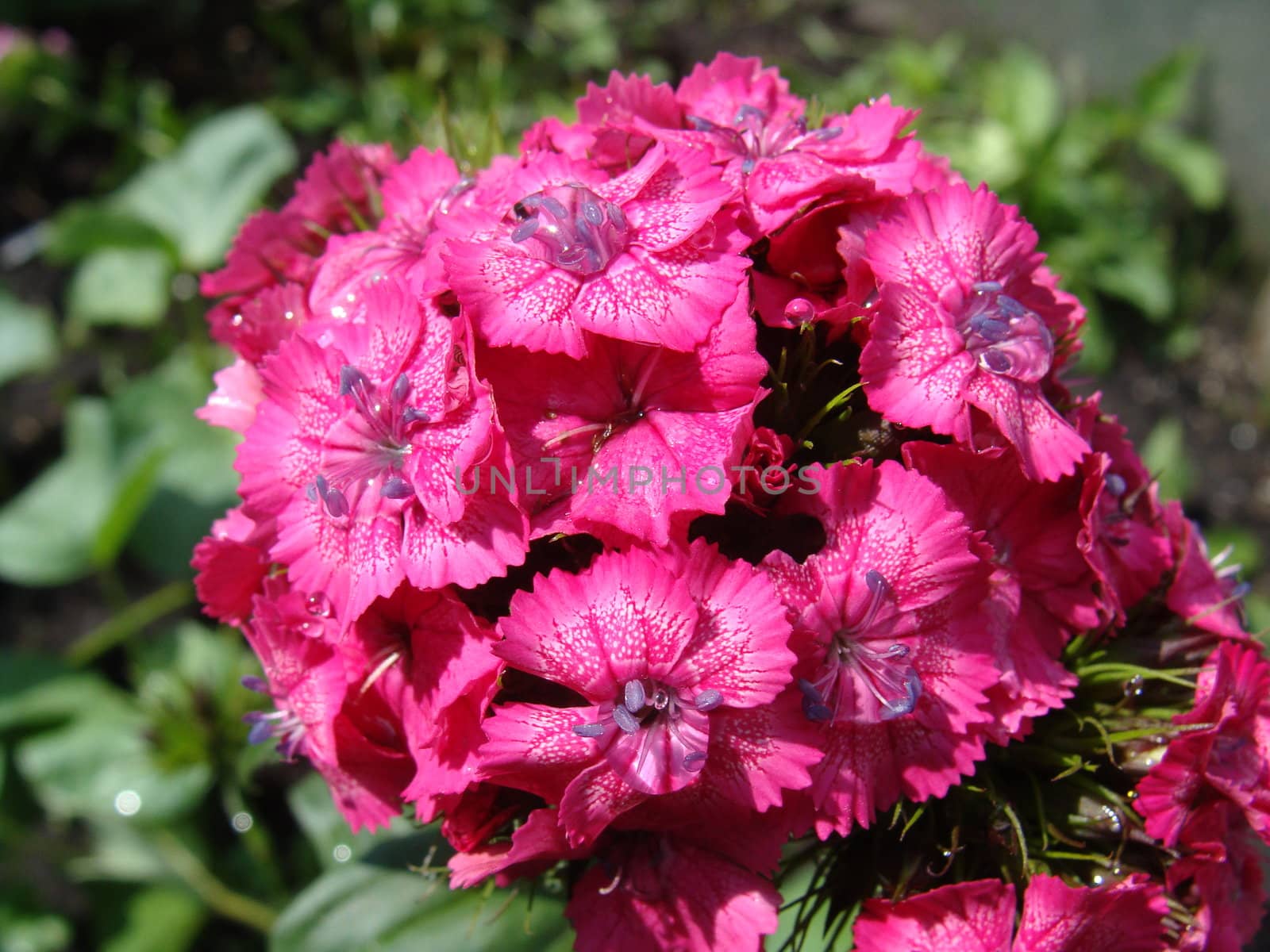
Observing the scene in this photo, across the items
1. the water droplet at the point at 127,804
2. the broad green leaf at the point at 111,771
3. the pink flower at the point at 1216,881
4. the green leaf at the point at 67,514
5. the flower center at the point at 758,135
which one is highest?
the flower center at the point at 758,135

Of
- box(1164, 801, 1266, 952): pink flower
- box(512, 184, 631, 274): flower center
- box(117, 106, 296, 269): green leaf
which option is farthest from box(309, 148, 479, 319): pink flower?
box(117, 106, 296, 269): green leaf

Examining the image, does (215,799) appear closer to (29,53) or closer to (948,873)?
(948,873)

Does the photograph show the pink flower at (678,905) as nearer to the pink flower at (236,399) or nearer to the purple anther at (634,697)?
the purple anther at (634,697)

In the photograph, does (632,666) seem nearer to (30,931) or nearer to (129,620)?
(129,620)

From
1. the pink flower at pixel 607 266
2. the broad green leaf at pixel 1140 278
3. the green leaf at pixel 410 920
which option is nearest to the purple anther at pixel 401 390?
Answer: the pink flower at pixel 607 266

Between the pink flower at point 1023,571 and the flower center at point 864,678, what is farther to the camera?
the pink flower at point 1023,571

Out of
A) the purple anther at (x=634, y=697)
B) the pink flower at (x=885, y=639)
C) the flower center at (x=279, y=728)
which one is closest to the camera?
the purple anther at (x=634, y=697)

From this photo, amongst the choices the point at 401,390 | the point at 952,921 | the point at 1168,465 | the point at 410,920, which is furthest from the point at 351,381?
the point at 1168,465

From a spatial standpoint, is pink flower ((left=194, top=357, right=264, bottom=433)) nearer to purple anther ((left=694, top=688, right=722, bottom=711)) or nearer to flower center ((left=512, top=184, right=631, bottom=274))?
flower center ((left=512, top=184, right=631, bottom=274))
